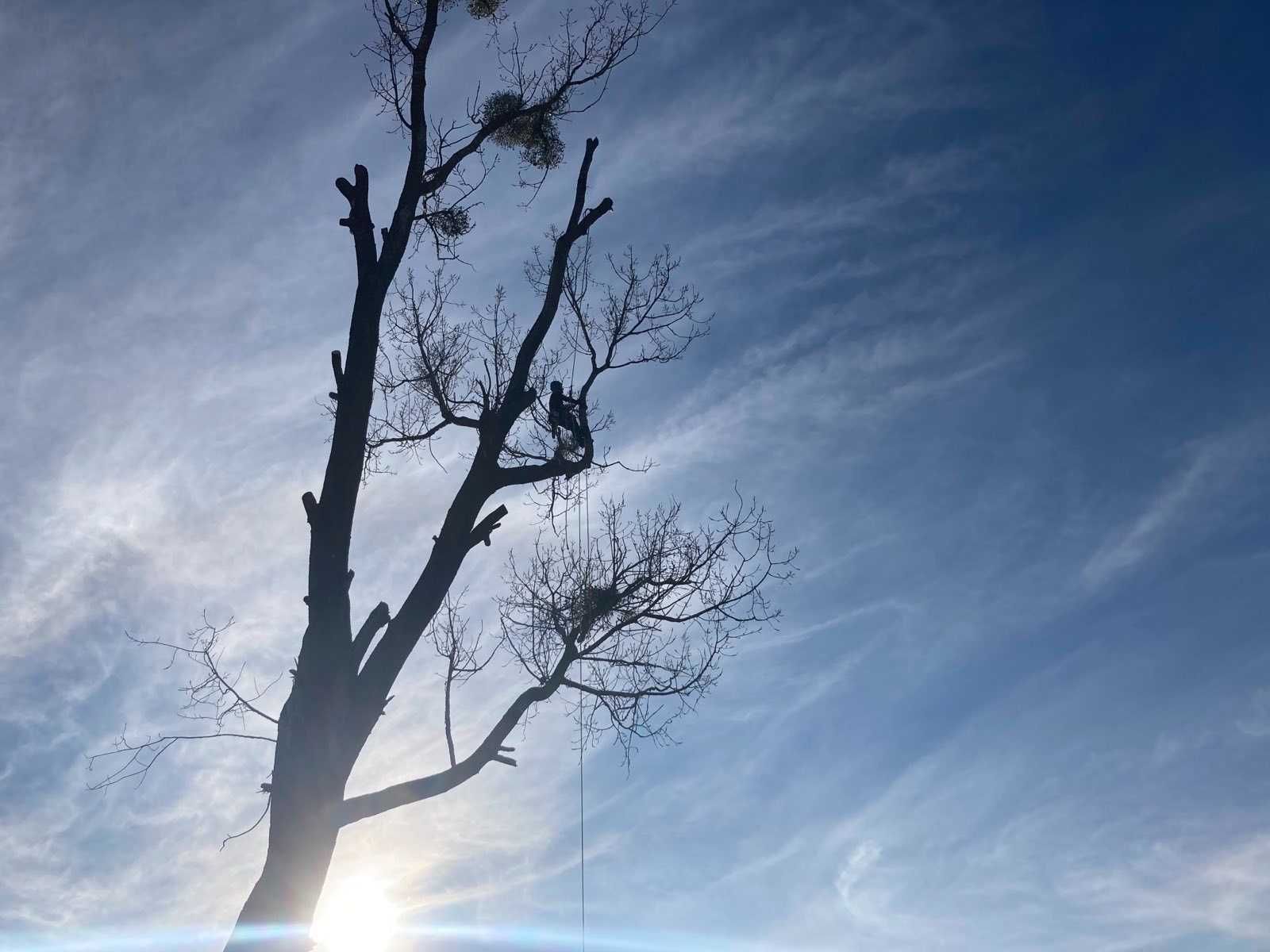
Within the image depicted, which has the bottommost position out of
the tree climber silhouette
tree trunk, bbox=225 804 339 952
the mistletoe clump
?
tree trunk, bbox=225 804 339 952

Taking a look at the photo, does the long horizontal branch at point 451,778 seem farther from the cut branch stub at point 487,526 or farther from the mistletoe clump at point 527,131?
the mistletoe clump at point 527,131

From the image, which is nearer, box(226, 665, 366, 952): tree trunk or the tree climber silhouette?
box(226, 665, 366, 952): tree trunk

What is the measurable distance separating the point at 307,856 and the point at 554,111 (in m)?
6.05

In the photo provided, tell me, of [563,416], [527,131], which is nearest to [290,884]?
[563,416]

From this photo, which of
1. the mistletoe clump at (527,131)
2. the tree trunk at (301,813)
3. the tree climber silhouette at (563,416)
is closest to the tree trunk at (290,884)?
the tree trunk at (301,813)

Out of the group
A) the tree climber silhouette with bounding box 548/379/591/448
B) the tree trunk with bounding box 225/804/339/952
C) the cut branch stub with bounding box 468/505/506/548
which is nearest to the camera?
the tree trunk with bounding box 225/804/339/952

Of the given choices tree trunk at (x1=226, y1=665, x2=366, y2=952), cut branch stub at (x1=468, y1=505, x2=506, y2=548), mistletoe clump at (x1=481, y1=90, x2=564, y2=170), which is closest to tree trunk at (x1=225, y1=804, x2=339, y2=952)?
tree trunk at (x1=226, y1=665, x2=366, y2=952)

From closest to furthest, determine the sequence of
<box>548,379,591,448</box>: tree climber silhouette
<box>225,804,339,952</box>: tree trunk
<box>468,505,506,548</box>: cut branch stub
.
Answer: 1. <box>225,804,339,952</box>: tree trunk
2. <box>468,505,506,548</box>: cut branch stub
3. <box>548,379,591,448</box>: tree climber silhouette

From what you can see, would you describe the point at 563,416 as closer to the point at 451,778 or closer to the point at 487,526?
the point at 487,526

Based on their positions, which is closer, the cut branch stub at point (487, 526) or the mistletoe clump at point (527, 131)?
the cut branch stub at point (487, 526)

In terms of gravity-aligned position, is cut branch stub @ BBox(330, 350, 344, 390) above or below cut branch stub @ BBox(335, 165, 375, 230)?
below

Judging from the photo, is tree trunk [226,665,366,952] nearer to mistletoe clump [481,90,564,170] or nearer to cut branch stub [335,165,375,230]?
cut branch stub [335,165,375,230]

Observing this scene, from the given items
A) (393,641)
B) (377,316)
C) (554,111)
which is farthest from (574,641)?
(554,111)

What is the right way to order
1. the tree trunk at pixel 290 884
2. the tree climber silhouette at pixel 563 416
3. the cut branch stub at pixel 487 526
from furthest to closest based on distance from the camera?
the tree climber silhouette at pixel 563 416
the cut branch stub at pixel 487 526
the tree trunk at pixel 290 884
